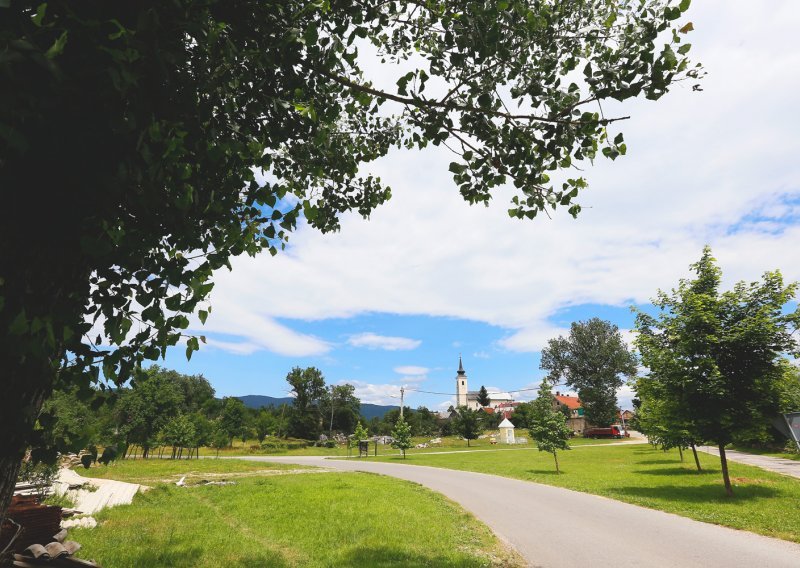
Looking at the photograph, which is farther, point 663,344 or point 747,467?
point 747,467

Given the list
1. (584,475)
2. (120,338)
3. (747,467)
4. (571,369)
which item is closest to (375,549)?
(120,338)

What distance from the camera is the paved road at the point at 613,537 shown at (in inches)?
298

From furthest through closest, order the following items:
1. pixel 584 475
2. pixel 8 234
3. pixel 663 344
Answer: pixel 584 475 < pixel 663 344 < pixel 8 234

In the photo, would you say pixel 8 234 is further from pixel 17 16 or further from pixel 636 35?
pixel 636 35

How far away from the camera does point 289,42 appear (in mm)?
3480

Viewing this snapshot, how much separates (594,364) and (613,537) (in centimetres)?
6599

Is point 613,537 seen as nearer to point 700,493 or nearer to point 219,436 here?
point 700,493

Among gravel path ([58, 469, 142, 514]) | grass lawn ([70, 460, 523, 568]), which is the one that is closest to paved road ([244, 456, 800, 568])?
grass lawn ([70, 460, 523, 568])

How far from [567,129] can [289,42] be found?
2649mm

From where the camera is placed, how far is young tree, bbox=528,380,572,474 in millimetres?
24453

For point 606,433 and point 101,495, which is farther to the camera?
point 606,433

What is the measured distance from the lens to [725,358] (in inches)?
562

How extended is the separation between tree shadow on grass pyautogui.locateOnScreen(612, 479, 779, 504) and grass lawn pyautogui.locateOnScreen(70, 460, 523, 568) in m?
6.71

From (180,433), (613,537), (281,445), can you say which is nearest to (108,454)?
(613,537)
